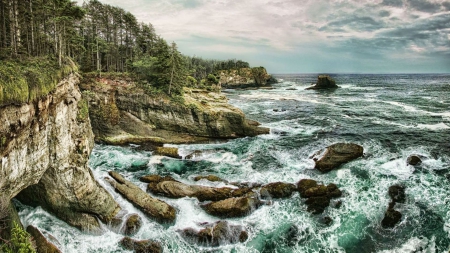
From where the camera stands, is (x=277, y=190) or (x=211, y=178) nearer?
(x=277, y=190)

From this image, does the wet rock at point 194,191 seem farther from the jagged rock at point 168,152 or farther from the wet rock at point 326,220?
the jagged rock at point 168,152

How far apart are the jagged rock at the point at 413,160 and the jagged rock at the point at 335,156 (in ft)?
13.2

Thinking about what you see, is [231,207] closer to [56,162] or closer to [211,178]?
[211,178]

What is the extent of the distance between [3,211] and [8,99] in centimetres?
476

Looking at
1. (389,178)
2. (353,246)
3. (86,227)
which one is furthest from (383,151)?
(86,227)

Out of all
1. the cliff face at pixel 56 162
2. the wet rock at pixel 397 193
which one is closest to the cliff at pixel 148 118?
the cliff face at pixel 56 162

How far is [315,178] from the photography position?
2223 centimetres

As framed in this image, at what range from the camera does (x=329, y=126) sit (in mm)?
38438

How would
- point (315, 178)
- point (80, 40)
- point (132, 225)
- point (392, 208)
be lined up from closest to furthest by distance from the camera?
point (132, 225) → point (392, 208) → point (315, 178) → point (80, 40)

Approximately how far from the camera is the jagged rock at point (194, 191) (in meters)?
19.1

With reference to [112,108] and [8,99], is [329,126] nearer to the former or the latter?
[112,108]

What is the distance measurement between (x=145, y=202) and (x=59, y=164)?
5.87 m

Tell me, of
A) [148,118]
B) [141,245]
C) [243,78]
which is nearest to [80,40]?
[148,118]

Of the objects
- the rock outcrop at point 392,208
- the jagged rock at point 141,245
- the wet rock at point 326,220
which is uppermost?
the rock outcrop at point 392,208
